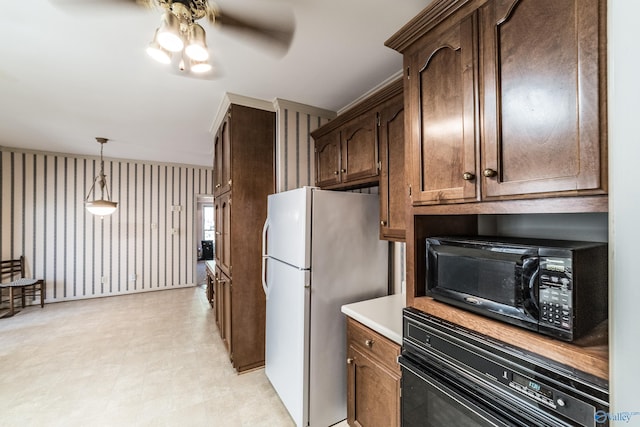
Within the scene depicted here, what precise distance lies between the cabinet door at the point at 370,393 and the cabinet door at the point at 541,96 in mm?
1119

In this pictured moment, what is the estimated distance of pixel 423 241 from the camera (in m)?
1.26

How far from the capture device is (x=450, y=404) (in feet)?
3.32

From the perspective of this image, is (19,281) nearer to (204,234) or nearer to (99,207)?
(99,207)

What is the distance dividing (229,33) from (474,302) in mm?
1948

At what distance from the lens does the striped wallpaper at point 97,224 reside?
4438 mm

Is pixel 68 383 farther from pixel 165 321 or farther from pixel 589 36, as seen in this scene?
pixel 589 36

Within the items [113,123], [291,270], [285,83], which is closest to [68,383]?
[291,270]

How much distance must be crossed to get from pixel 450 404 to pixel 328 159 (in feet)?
6.55

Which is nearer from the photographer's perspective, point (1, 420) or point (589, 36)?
point (589, 36)

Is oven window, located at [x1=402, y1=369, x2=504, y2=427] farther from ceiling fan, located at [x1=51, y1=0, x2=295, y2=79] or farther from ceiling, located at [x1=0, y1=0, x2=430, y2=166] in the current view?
ceiling, located at [x1=0, y1=0, x2=430, y2=166]

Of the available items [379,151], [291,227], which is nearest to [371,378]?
[291,227]

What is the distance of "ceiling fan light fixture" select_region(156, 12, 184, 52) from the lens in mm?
1116

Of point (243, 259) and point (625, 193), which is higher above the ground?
point (625, 193)

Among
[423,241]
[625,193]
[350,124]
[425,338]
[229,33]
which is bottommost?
[425,338]
